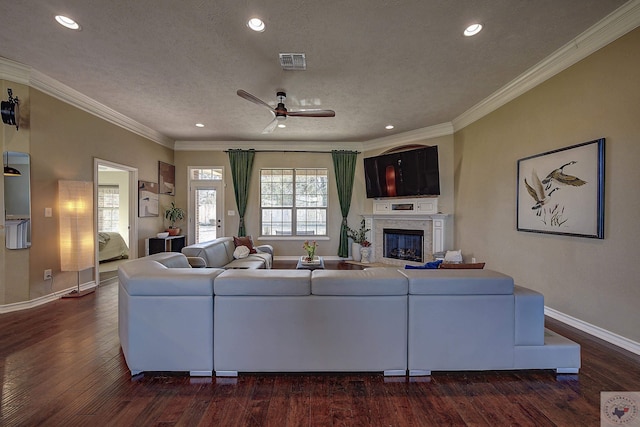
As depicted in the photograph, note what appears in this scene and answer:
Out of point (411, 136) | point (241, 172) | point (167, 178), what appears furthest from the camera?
point (241, 172)

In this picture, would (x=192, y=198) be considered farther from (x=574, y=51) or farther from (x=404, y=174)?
(x=574, y=51)

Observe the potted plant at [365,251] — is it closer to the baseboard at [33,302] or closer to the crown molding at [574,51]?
the crown molding at [574,51]

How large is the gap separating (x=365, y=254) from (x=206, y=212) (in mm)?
4012

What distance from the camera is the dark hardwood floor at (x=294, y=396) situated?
1.58m

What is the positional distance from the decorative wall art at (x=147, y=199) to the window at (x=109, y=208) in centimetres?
264

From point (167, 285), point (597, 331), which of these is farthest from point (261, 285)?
point (597, 331)

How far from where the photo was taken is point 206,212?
Result: 21.7 feet

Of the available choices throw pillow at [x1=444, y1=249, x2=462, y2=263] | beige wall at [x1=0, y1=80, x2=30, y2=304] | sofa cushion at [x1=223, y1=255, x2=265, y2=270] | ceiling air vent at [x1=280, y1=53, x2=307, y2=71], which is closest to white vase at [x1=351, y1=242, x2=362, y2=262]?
throw pillow at [x1=444, y1=249, x2=462, y2=263]

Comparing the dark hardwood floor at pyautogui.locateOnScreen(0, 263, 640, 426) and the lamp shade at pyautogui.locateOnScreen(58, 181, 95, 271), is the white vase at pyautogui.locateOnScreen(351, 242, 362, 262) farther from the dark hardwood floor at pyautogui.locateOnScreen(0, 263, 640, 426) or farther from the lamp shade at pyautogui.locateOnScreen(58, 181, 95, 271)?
the lamp shade at pyautogui.locateOnScreen(58, 181, 95, 271)

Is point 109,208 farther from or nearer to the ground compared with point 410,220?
farther from the ground

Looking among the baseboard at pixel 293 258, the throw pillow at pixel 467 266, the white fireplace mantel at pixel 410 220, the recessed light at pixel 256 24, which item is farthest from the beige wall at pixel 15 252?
the white fireplace mantel at pixel 410 220

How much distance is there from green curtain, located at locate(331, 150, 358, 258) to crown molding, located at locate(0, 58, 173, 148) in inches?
163

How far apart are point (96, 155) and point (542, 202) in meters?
6.41

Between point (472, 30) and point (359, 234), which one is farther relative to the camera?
point (359, 234)
